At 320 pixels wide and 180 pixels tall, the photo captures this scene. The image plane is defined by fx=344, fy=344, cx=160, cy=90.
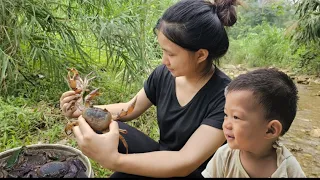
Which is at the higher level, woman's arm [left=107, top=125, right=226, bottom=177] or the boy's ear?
the boy's ear

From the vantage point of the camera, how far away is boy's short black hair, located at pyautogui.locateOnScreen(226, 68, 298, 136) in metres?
1.08

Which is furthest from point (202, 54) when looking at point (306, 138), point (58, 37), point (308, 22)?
point (308, 22)

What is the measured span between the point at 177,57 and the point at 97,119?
0.39 m

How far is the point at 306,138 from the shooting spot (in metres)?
2.86

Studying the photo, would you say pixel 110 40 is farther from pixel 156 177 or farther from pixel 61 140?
pixel 156 177

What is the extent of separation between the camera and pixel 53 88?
269 centimetres

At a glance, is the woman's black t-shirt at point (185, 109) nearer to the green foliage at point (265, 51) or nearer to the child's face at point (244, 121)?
the child's face at point (244, 121)

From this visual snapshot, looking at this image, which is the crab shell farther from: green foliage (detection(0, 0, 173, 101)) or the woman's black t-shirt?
green foliage (detection(0, 0, 173, 101))

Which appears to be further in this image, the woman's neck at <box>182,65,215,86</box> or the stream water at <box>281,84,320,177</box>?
the stream water at <box>281,84,320,177</box>

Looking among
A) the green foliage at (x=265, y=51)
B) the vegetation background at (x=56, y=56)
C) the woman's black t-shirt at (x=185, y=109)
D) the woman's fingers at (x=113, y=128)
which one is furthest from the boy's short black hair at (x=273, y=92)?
the green foliage at (x=265, y=51)

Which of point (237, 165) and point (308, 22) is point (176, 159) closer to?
point (237, 165)

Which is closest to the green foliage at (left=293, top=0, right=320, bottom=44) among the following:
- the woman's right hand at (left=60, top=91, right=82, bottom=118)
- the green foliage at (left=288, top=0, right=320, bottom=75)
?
the green foliage at (left=288, top=0, right=320, bottom=75)

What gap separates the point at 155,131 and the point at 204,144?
118cm

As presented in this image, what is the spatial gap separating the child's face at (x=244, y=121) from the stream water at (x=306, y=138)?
135 cm
